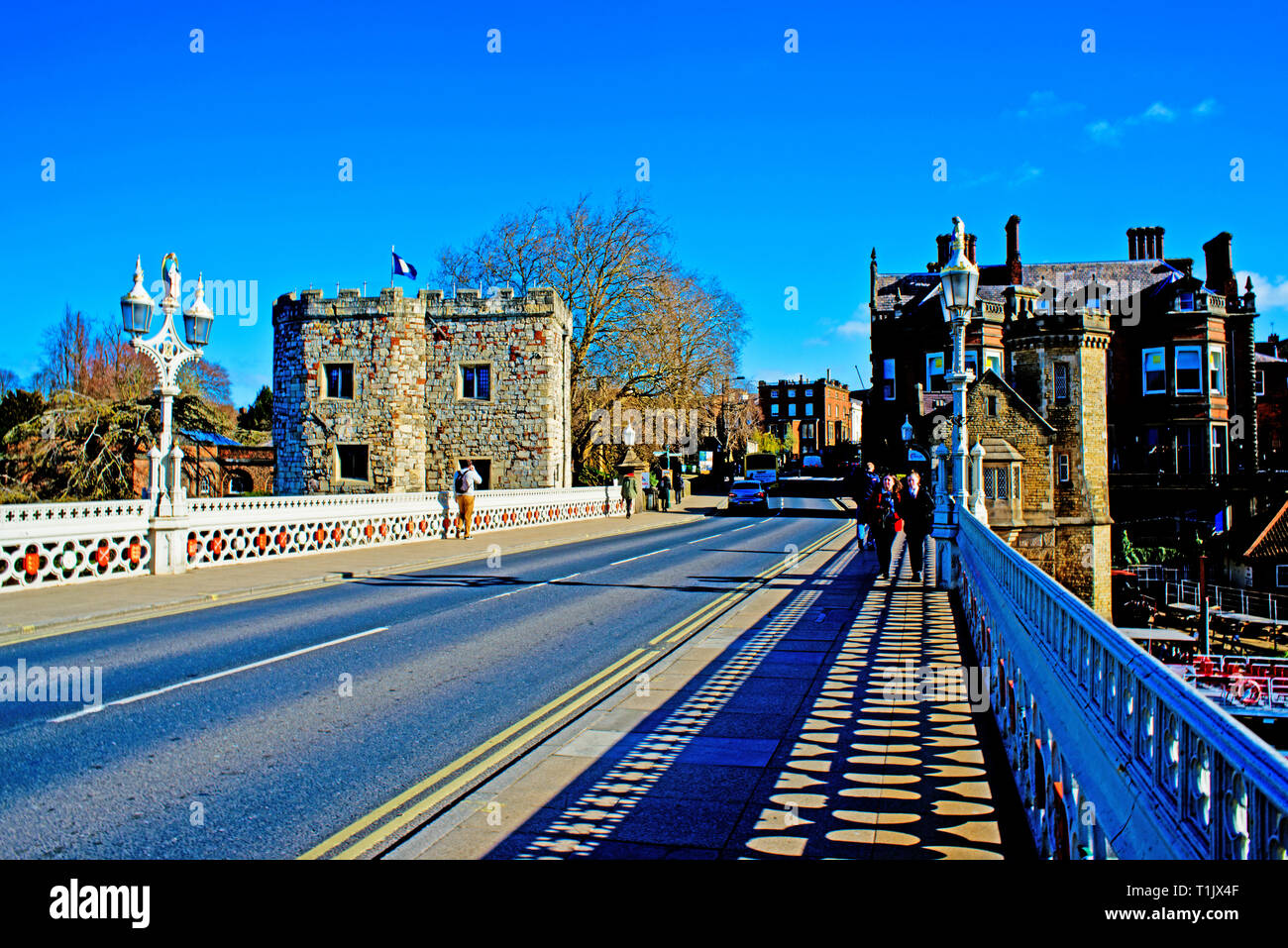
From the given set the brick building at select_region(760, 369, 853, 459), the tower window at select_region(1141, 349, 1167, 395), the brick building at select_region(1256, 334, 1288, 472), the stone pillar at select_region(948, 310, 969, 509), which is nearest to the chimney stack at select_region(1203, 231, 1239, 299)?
the tower window at select_region(1141, 349, 1167, 395)

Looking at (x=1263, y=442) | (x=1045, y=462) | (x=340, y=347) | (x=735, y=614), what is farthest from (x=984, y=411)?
(x=1263, y=442)

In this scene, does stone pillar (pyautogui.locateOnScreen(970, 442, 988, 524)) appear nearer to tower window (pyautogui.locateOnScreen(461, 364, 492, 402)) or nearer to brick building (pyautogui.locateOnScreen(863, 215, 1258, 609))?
tower window (pyautogui.locateOnScreen(461, 364, 492, 402))

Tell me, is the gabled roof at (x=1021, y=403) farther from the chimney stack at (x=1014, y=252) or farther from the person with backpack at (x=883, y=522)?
the person with backpack at (x=883, y=522)

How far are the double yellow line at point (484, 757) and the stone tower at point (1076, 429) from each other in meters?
41.6

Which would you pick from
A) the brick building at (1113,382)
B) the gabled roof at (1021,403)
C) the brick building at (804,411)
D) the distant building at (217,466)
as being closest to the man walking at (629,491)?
the brick building at (1113,382)

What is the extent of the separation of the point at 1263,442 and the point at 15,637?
84627 mm

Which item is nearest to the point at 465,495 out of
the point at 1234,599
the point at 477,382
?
the point at 477,382

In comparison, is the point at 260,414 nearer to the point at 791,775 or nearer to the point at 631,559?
the point at 631,559

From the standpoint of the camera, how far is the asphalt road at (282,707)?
4824 mm

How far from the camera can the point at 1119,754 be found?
3076 millimetres

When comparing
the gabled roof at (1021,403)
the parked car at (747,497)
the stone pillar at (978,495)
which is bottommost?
the parked car at (747,497)

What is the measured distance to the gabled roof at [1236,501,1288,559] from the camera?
45625 millimetres

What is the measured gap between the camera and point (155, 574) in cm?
1562

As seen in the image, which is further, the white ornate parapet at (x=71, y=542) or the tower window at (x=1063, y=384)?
the tower window at (x=1063, y=384)
